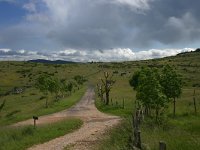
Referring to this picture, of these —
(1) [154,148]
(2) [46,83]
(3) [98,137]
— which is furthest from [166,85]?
(2) [46,83]

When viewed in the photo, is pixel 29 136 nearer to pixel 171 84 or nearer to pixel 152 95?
pixel 152 95

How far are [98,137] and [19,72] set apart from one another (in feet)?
537

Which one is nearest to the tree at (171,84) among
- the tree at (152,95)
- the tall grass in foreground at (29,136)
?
the tree at (152,95)

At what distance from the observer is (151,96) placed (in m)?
35.1

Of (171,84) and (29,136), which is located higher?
(171,84)

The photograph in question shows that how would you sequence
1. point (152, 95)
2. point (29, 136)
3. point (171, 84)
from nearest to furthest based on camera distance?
point (29, 136) < point (152, 95) < point (171, 84)

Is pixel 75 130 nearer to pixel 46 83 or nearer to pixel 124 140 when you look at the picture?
pixel 124 140

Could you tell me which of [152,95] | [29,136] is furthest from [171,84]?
[29,136]

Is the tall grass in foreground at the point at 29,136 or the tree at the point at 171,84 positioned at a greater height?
the tree at the point at 171,84

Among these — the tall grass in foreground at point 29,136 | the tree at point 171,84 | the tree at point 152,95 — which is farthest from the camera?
the tree at point 171,84

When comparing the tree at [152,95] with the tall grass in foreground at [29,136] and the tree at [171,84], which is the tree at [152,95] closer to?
the tree at [171,84]

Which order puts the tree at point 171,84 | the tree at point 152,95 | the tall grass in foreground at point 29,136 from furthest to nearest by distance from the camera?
the tree at point 171,84
the tree at point 152,95
the tall grass in foreground at point 29,136

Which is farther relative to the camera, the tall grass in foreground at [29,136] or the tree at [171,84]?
the tree at [171,84]

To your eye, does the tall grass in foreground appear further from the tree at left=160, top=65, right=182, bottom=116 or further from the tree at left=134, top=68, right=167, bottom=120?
the tree at left=160, top=65, right=182, bottom=116
